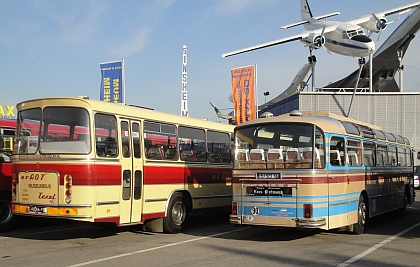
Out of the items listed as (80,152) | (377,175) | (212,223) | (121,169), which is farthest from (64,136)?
(377,175)

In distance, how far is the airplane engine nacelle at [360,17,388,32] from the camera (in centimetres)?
5122

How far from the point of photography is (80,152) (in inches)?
378

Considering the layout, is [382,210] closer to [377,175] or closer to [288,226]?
[377,175]

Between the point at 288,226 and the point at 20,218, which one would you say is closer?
the point at 288,226

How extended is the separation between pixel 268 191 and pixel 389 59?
61021 mm

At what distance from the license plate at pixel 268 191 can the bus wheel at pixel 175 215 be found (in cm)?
219

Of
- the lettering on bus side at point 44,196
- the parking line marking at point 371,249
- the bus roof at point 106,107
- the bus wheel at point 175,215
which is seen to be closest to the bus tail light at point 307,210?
the parking line marking at point 371,249

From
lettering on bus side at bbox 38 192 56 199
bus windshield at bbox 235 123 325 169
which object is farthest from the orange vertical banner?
lettering on bus side at bbox 38 192 56 199

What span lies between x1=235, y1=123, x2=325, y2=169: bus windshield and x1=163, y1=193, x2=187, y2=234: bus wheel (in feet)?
6.56

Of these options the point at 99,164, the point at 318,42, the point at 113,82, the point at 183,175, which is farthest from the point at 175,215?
the point at 318,42

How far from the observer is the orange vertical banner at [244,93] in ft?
91.0

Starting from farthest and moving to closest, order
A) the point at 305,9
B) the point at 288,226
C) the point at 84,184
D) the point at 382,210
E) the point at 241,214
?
the point at 305,9 < the point at 382,210 < the point at 241,214 < the point at 288,226 < the point at 84,184

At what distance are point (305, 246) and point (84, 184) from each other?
4.73 metres

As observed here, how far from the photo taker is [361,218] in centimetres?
1187
